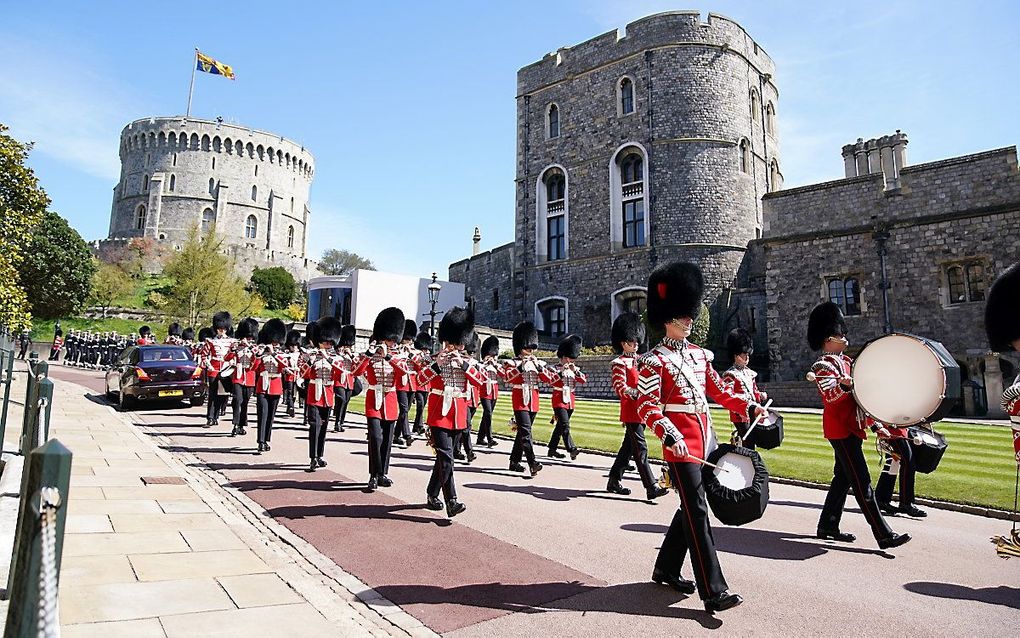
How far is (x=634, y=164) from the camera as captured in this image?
33250 mm

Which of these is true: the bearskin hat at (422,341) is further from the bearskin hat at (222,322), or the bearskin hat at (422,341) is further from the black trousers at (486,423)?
the bearskin hat at (222,322)

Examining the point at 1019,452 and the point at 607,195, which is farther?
the point at 607,195

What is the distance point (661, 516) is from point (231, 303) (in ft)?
136

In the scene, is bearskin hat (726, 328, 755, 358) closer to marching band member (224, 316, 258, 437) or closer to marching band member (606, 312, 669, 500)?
marching band member (606, 312, 669, 500)

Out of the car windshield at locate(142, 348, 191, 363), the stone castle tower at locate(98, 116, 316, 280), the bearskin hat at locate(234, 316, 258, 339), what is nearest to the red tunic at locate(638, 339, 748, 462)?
the bearskin hat at locate(234, 316, 258, 339)

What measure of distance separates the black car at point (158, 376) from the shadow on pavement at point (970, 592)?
16.7m

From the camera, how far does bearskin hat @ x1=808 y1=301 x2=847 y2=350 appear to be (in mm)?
6633

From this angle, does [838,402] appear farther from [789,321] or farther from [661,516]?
[789,321]

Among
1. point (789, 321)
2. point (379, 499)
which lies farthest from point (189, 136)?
point (379, 499)

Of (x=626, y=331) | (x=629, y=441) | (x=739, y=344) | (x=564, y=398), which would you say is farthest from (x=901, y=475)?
(x=564, y=398)

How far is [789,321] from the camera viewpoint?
25.4 metres

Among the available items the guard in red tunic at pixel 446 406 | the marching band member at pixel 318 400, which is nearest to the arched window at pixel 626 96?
the marching band member at pixel 318 400

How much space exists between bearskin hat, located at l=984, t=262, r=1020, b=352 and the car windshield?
58.1ft

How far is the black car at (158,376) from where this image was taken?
16172mm
